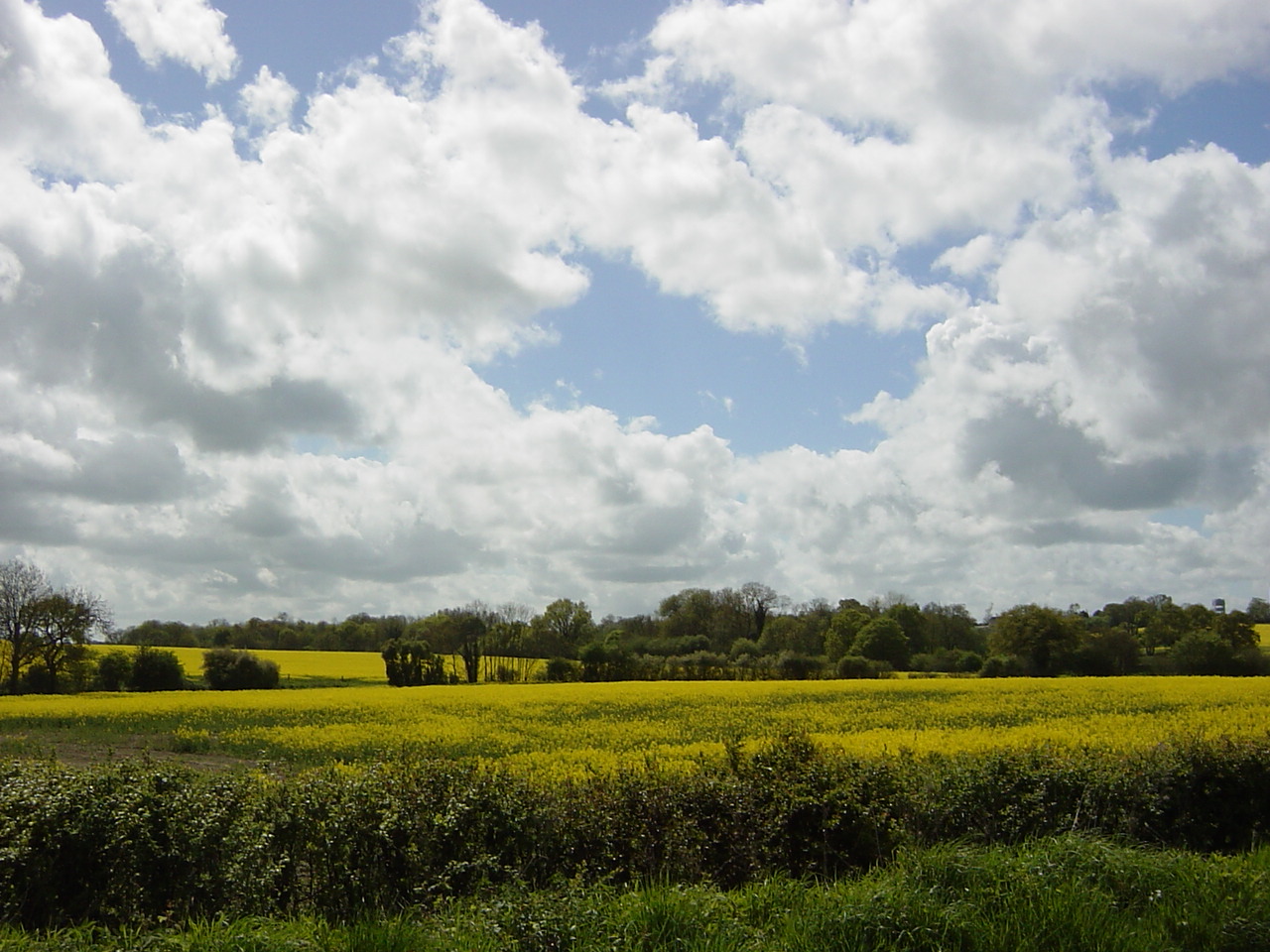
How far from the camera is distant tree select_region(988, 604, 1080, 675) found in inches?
2272

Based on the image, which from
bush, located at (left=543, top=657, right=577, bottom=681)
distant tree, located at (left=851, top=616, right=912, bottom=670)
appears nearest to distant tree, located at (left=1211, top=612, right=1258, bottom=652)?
distant tree, located at (left=851, top=616, right=912, bottom=670)

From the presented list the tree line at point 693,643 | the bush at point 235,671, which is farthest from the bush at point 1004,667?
the bush at point 235,671

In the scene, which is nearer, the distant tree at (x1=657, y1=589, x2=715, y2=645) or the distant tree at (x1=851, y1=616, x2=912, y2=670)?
the distant tree at (x1=851, y1=616, x2=912, y2=670)

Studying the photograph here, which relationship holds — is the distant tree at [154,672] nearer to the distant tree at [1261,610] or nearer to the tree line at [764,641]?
the tree line at [764,641]

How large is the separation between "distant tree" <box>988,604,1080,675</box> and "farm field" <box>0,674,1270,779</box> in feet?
75.2

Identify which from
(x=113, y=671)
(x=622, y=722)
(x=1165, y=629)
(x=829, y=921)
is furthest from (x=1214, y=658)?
(x=113, y=671)

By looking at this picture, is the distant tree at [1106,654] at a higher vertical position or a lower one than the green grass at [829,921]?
lower

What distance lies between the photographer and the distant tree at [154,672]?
159 feet

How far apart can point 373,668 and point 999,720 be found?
187ft

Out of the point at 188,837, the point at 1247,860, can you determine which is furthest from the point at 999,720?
the point at 188,837

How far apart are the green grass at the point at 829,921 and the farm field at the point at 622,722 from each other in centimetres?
335

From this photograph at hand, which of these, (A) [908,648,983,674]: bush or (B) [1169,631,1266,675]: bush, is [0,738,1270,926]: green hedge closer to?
(B) [1169,631,1266,675]: bush

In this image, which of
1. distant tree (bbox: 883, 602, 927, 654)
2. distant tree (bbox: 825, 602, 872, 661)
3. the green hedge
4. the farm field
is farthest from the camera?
distant tree (bbox: 883, 602, 927, 654)

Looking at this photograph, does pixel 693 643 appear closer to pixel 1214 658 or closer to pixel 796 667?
pixel 796 667
